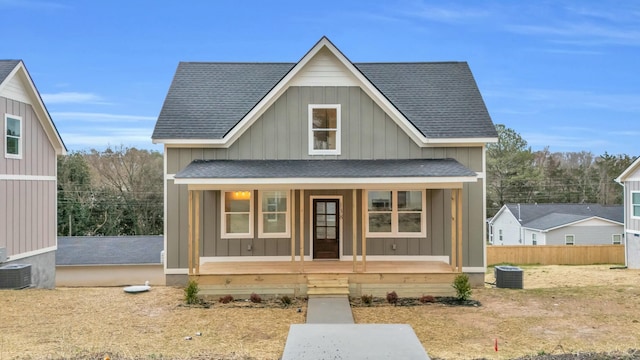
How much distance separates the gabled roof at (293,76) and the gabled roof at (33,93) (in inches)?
183

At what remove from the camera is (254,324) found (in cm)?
958

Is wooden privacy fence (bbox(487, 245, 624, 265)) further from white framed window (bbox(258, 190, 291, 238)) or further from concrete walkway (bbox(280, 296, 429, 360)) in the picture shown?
concrete walkway (bbox(280, 296, 429, 360))

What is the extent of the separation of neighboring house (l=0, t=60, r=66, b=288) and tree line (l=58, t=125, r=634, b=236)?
2030cm

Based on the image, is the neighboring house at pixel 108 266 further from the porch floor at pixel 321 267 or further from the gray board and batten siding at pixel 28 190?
the porch floor at pixel 321 267

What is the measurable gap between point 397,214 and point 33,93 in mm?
12922

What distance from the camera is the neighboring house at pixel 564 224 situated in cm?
3194

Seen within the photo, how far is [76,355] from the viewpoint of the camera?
23.7 feet

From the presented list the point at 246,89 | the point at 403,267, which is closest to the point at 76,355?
the point at 403,267

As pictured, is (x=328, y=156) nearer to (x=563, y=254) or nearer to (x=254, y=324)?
(x=254, y=324)

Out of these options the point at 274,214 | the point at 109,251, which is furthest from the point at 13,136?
the point at 109,251

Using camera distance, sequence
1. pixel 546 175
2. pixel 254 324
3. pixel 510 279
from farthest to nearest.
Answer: pixel 546 175, pixel 510 279, pixel 254 324

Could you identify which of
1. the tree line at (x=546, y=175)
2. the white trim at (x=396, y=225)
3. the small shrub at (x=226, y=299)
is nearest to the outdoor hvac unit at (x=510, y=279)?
the white trim at (x=396, y=225)

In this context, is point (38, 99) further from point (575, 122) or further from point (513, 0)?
point (575, 122)

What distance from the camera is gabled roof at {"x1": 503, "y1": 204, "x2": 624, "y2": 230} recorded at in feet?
106
